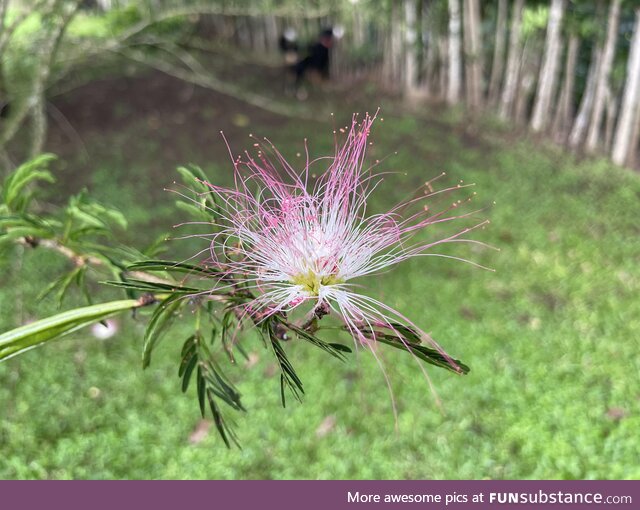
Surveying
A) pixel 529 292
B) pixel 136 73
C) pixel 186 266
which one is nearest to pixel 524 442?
pixel 529 292

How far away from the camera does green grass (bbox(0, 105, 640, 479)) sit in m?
1.83

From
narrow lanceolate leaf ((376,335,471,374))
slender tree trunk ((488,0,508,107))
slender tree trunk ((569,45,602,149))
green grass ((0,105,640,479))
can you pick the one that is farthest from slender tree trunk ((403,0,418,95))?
narrow lanceolate leaf ((376,335,471,374))

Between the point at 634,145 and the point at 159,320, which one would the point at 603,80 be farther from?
the point at 159,320

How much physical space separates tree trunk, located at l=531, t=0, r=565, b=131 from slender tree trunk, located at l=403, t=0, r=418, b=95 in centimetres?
84

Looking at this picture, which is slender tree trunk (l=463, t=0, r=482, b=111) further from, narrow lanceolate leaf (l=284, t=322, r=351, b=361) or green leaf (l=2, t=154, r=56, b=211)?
narrow lanceolate leaf (l=284, t=322, r=351, b=361)

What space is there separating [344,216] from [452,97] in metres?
3.32

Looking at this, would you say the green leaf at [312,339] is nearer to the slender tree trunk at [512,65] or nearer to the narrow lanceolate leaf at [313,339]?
the narrow lanceolate leaf at [313,339]

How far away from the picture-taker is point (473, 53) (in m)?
3.60

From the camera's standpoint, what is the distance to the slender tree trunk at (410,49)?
3.70 meters

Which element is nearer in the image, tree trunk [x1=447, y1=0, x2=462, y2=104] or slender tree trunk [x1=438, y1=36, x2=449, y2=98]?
tree trunk [x1=447, y1=0, x2=462, y2=104]

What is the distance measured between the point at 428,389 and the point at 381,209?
3.41 ft

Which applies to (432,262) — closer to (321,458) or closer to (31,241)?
(321,458)

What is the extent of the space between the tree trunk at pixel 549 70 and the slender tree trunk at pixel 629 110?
397 millimetres
